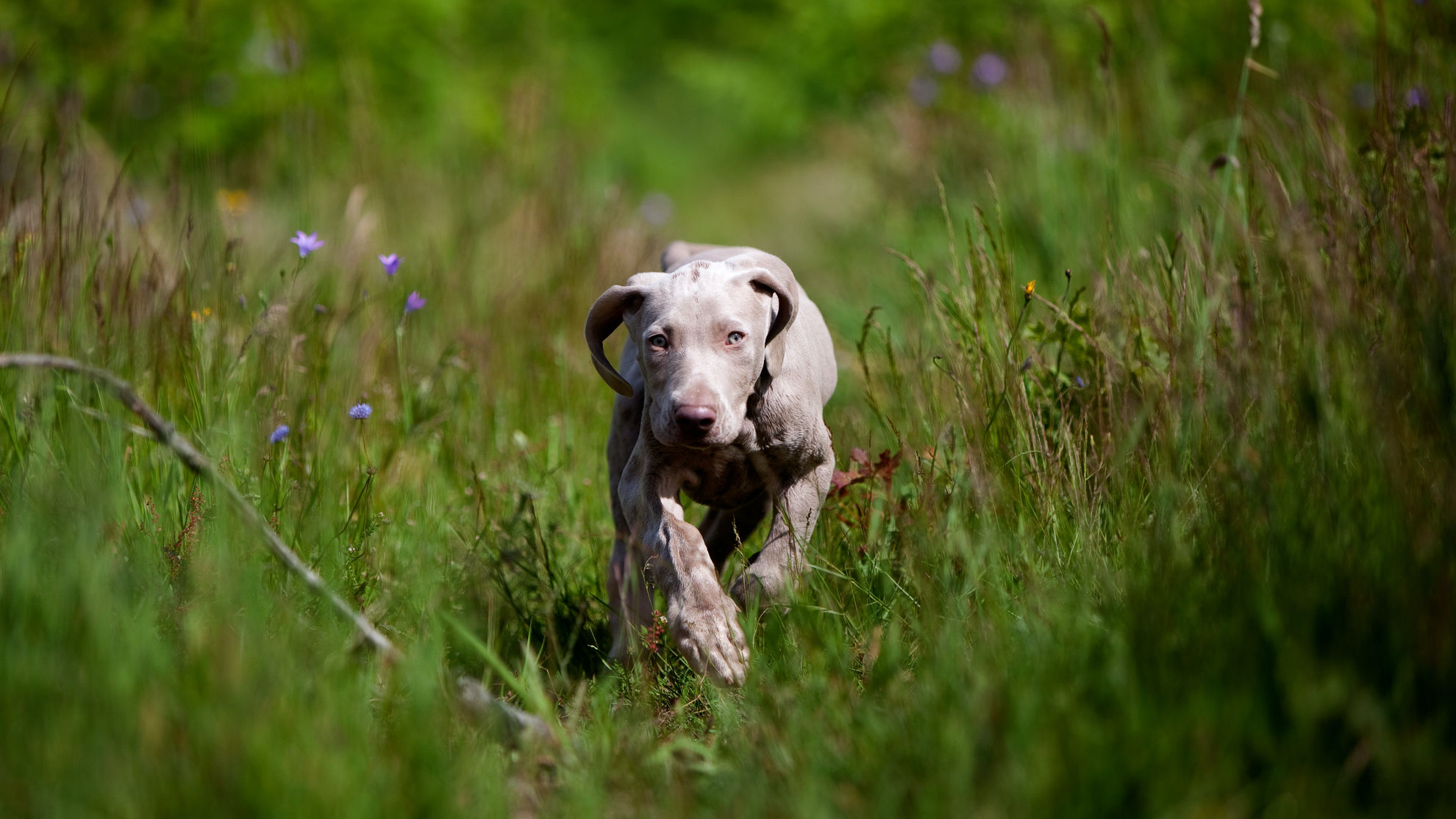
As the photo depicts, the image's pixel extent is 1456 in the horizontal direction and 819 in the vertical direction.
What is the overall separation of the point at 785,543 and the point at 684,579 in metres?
0.33

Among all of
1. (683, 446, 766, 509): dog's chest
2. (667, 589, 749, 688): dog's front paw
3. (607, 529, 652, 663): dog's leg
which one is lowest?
(607, 529, 652, 663): dog's leg

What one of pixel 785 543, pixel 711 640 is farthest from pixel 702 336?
pixel 711 640

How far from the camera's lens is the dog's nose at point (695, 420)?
2535mm

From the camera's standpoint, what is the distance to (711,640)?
2.60m

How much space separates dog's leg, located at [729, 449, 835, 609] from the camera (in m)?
2.86

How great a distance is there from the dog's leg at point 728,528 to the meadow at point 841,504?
0.23 meters

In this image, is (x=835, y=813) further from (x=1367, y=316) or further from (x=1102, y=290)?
(x=1102, y=290)

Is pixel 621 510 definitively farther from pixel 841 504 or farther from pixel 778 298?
pixel 778 298

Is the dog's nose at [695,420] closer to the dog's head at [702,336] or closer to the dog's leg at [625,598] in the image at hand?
the dog's head at [702,336]

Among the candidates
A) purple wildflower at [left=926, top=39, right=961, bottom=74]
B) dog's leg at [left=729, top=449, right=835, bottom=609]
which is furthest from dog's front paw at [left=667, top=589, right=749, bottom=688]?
purple wildflower at [left=926, top=39, right=961, bottom=74]

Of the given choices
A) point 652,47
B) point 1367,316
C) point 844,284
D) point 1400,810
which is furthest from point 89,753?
point 652,47

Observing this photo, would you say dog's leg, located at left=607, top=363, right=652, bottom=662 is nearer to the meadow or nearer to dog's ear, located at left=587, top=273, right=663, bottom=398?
the meadow

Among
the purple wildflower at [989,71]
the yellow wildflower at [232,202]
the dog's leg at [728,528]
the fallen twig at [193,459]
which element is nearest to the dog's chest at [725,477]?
the dog's leg at [728,528]

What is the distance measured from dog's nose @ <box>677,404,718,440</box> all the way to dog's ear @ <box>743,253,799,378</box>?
35 centimetres
